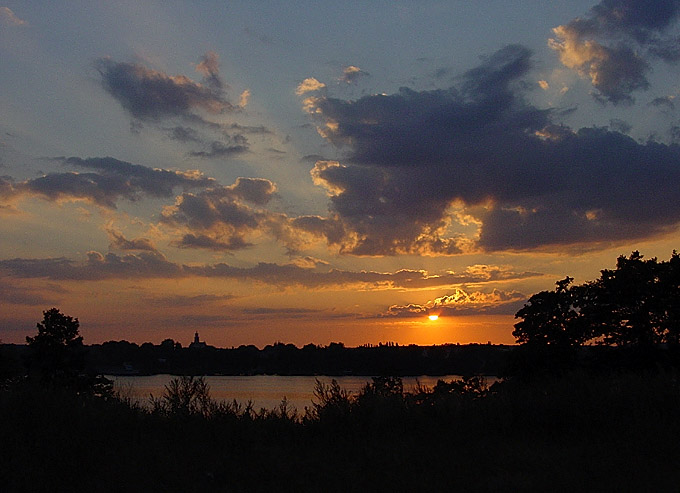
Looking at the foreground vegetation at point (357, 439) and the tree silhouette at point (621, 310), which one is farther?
the tree silhouette at point (621, 310)

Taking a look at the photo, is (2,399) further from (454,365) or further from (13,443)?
(454,365)

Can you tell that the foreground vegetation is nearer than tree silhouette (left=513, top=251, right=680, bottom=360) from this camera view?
Yes

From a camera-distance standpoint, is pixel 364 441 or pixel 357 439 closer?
pixel 364 441

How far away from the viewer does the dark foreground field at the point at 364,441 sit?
25.6 feet

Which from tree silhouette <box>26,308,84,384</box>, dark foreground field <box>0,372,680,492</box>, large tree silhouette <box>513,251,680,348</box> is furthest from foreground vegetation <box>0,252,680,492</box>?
tree silhouette <box>26,308,84,384</box>

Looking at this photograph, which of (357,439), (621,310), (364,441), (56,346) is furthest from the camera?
(56,346)

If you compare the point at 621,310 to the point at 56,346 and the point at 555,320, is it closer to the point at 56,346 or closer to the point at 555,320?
the point at 555,320

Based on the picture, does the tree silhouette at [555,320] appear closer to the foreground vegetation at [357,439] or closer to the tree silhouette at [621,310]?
the tree silhouette at [621,310]

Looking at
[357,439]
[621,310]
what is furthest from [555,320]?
[357,439]

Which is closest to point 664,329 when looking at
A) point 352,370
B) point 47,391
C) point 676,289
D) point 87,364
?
point 676,289

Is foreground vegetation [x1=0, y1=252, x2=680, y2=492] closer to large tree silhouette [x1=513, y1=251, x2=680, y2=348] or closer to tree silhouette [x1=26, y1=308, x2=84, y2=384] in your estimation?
large tree silhouette [x1=513, y1=251, x2=680, y2=348]

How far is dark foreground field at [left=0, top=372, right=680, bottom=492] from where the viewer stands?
7.79 metres

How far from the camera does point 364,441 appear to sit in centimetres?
964

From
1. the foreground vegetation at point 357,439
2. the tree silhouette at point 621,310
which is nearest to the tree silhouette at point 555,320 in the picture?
the tree silhouette at point 621,310
